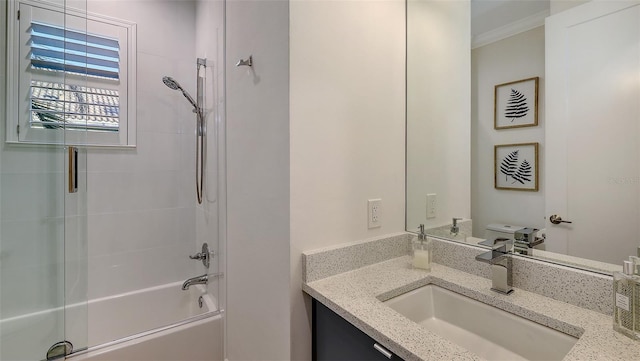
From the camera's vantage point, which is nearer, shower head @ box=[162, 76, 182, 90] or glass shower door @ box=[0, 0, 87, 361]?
glass shower door @ box=[0, 0, 87, 361]

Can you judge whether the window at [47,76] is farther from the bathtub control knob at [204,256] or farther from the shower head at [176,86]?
the bathtub control knob at [204,256]

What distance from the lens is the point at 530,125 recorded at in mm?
988

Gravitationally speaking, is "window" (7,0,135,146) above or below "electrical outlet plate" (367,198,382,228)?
above

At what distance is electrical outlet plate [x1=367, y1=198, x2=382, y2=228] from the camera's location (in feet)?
3.82

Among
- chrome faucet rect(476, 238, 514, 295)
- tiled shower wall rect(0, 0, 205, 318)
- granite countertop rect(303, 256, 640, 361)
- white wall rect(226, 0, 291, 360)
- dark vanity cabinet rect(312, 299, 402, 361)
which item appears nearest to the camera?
granite countertop rect(303, 256, 640, 361)

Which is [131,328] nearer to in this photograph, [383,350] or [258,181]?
[258,181]

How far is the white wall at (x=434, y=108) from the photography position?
1261 mm

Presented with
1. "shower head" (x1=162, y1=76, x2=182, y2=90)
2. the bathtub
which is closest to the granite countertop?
the bathtub

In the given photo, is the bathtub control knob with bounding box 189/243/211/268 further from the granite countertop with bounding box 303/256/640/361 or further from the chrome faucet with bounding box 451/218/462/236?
the chrome faucet with bounding box 451/218/462/236

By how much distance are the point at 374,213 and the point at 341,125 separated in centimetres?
39

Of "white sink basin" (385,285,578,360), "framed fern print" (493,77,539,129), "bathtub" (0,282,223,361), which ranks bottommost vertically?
"bathtub" (0,282,223,361)

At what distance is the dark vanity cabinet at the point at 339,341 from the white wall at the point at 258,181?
0.37 feet

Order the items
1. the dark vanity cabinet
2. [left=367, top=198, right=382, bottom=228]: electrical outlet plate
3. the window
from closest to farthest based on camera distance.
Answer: the dark vanity cabinet → [left=367, top=198, right=382, bottom=228]: electrical outlet plate → the window

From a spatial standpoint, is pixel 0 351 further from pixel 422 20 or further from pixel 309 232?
pixel 422 20
